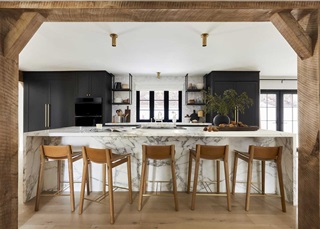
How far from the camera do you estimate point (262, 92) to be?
20.4 ft

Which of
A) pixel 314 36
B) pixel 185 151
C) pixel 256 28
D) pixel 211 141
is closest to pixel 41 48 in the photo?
pixel 185 151

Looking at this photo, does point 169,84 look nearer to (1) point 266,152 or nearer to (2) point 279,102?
(2) point 279,102

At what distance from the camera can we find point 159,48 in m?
3.60

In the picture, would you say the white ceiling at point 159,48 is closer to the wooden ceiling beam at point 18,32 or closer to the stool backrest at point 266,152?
the wooden ceiling beam at point 18,32

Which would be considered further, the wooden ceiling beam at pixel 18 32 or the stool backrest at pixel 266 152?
the stool backrest at pixel 266 152

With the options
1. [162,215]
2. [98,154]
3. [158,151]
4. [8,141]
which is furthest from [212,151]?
[8,141]

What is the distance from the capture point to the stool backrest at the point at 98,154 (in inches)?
81.8

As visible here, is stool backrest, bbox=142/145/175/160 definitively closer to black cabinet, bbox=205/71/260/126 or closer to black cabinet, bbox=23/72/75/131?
black cabinet, bbox=205/71/260/126

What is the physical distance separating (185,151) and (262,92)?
4.66 metres

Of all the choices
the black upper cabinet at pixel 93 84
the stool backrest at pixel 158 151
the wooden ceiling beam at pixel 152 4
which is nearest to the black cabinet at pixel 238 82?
the black upper cabinet at pixel 93 84

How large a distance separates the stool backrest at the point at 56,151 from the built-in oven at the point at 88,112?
298 cm

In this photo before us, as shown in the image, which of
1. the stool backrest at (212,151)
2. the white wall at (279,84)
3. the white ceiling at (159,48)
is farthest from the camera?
the white wall at (279,84)

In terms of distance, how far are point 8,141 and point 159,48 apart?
107 inches

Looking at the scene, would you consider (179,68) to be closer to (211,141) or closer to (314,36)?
(211,141)
